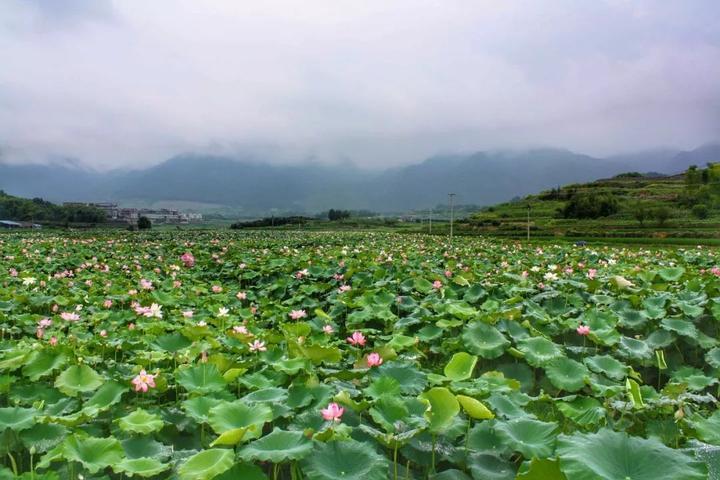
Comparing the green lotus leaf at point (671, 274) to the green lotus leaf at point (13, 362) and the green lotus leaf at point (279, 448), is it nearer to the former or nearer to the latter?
the green lotus leaf at point (279, 448)

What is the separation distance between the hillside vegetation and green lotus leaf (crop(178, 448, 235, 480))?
4630 centimetres

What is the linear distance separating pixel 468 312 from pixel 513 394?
5.28 feet

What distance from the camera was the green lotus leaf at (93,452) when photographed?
6.00ft

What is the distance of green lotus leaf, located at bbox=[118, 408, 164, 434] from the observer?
2.10 meters

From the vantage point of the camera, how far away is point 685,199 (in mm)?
53938

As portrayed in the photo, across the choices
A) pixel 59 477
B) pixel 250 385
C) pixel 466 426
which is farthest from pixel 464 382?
pixel 59 477

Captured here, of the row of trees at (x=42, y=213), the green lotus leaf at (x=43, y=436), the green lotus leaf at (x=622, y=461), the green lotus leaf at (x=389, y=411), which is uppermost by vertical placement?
the row of trees at (x=42, y=213)

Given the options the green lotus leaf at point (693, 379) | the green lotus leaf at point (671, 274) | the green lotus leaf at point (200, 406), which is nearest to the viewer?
the green lotus leaf at point (200, 406)

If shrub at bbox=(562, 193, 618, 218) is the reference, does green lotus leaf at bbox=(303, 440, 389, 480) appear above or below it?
below

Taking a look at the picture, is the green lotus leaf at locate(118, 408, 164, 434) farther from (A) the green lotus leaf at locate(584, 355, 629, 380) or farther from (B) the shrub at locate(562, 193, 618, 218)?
(B) the shrub at locate(562, 193, 618, 218)

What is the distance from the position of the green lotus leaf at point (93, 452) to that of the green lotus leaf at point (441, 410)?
1.21m

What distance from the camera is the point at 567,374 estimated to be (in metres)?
3.21

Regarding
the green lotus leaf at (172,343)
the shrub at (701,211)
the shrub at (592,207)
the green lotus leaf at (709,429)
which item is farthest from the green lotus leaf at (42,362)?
the shrub at (592,207)

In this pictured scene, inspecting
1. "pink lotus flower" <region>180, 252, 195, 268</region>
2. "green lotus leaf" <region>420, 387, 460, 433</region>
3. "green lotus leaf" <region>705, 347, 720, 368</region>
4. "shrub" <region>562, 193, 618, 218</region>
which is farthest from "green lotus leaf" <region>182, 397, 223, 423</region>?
"shrub" <region>562, 193, 618, 218</region>
